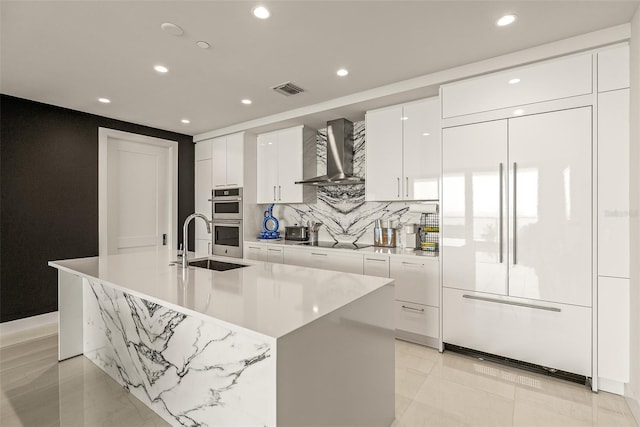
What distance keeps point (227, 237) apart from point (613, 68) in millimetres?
4389

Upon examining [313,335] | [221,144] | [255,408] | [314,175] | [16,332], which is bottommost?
[16,332]

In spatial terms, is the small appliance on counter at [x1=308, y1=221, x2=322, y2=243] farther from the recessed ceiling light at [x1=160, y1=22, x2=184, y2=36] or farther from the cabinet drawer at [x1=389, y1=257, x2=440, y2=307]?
the recessed ceiling light at [x1=160, y1=22, x2=184, y2=36]

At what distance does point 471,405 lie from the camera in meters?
2.02

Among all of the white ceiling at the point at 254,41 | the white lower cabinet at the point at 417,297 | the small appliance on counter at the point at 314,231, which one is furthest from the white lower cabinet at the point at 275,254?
the white ceiling at the point at 254,41

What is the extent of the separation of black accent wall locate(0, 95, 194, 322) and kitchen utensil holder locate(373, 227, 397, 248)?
3.55 m

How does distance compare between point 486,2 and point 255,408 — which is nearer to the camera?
point 255,408

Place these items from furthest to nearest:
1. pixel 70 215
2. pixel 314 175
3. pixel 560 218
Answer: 1. pixel 314 175
2. pixel 70 215
3. pixel 560 218

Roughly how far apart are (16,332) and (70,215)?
1335 millimetres

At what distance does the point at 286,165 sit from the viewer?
4.21 metres

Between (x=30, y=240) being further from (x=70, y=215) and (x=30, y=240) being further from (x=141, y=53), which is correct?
(x=141, y=53)

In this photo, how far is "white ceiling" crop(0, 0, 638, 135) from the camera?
1.90m

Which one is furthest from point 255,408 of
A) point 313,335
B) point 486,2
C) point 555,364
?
point 486,2

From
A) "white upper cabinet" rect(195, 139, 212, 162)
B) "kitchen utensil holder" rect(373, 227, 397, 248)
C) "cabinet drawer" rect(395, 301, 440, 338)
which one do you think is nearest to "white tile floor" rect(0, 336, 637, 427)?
"cabinet drawer" rect(395, 301, 440, 338)

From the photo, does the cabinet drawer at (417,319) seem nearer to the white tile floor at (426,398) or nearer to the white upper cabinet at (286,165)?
the white tile floor at (426,398)
